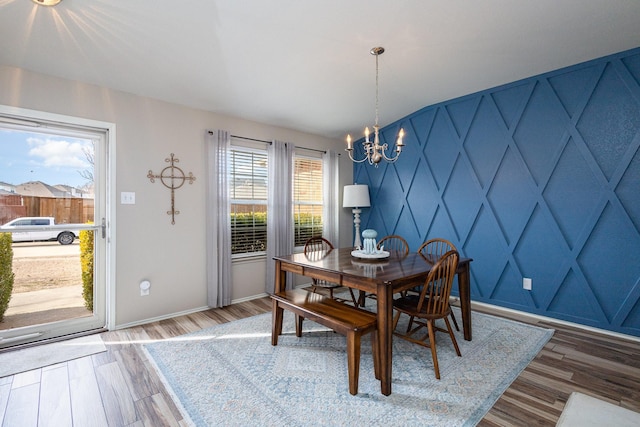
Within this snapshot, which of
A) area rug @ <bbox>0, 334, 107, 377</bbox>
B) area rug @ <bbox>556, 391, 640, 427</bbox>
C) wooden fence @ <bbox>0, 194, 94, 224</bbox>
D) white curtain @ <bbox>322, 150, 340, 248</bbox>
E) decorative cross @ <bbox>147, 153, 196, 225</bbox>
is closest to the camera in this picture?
area rug @ <bbox>556, 391, 640, 427</bbox>

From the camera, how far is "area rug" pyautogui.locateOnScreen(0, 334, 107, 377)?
226 centimetres

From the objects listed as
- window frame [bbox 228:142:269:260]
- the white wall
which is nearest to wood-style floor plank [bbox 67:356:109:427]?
the white wall

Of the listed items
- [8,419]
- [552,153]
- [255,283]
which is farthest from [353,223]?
[8,419]

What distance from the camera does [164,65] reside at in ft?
8.74

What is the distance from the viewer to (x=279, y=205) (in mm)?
4137

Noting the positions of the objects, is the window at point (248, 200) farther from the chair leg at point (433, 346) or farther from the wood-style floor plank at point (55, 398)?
the chair leg at point (433, 346)

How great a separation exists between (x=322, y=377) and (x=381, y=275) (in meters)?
0.82

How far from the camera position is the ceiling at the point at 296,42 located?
83.3 inches

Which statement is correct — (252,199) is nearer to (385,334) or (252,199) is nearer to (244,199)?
(244,199)

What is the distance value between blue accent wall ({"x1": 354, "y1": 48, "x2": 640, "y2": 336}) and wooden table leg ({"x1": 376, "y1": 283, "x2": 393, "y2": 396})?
224cm

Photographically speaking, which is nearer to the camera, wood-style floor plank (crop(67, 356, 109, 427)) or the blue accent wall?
wood-style floor plank (crop(67, 356, 109, 427))

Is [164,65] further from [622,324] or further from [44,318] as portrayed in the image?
[622,324]

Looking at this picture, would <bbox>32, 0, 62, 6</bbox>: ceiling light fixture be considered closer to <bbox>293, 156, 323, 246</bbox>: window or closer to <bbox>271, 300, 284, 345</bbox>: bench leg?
<bbox>271, 300, 284, 345</bbox>: bench leg

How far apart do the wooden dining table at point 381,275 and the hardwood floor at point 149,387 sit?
591mm
